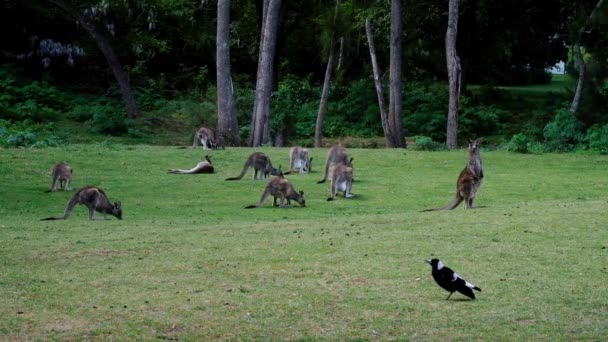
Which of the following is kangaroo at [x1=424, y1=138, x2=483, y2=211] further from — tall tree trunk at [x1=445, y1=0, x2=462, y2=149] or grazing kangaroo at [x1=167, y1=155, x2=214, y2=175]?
tall tree trunk at [x1=445, y1=0, x2=462, y2=149]

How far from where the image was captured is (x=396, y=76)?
40.3 m

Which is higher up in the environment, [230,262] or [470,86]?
[470,86]

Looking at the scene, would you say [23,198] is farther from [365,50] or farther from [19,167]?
[365,50]

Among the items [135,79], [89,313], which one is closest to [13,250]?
[89,313]

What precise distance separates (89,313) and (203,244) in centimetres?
481

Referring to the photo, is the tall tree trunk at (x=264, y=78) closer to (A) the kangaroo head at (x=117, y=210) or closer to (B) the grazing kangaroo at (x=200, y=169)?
(B) the grazing kangaroo at (x=200, y=169)

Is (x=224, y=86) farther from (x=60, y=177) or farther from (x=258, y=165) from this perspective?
(x=60, y=177)

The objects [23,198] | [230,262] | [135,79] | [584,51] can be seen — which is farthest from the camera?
[135,79]

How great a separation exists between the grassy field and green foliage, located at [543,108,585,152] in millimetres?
11689

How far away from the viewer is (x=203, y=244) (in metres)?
16.0

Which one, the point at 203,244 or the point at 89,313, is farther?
the point at 203,244

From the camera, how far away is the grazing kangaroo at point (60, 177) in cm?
2369

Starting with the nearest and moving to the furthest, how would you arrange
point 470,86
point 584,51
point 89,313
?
point 89,313 → point 584,51 → point 470,86

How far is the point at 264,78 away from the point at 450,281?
1115 inches
